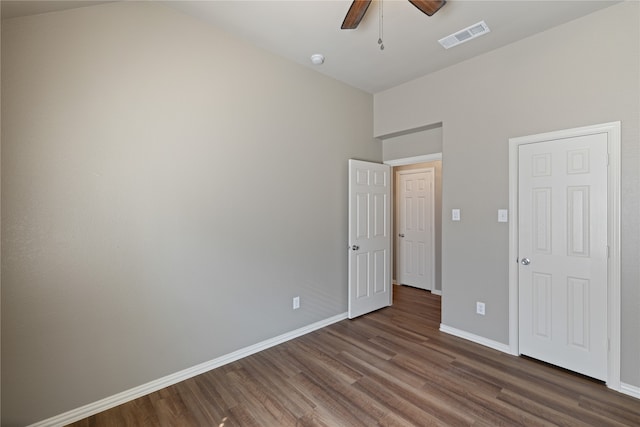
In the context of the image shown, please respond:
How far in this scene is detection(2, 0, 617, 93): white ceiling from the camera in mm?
2244

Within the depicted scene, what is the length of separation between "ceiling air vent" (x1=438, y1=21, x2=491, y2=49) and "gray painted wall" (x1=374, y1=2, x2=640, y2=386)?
445mm

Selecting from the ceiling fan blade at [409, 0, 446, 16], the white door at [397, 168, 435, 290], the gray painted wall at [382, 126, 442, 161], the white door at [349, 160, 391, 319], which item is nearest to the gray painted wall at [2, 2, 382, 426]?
the white door at [349, 160, 391, 319]

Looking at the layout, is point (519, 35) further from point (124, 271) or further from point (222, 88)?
point (124, 271)

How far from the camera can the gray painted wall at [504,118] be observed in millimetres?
2203

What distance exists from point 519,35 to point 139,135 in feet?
11.4

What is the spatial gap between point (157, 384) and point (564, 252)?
3.65m

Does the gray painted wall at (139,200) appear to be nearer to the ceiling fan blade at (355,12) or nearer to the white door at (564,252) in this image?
the ceiling fan blade at (355,12)

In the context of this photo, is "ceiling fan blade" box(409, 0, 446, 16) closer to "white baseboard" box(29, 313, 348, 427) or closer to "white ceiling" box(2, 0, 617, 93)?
"white ceiling" box(2, 0, 617, 93)

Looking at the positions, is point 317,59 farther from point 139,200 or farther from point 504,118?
point 139,200

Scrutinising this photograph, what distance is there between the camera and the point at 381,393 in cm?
221

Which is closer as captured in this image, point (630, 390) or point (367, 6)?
point (367, 6)

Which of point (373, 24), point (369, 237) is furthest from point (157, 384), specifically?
point (373, 24)

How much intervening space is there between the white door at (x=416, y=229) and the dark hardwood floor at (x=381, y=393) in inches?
86.3

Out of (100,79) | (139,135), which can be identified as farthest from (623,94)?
(100,79)
